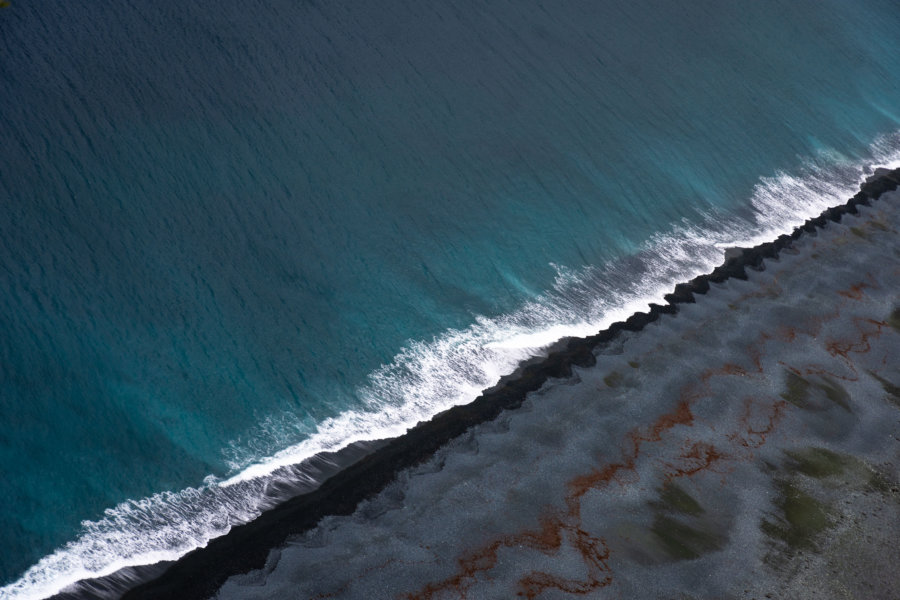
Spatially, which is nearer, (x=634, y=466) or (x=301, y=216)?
(x=634, y=466)

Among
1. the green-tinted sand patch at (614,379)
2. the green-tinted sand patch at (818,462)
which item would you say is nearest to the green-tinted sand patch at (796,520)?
the green-tinted sand patch at (818,462)

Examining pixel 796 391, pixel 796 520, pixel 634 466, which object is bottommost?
pixel 796 520

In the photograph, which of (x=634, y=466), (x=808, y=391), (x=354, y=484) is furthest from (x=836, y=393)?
(x=354, y=484)

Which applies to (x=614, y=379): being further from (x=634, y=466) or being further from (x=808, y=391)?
(x=808, y=391)

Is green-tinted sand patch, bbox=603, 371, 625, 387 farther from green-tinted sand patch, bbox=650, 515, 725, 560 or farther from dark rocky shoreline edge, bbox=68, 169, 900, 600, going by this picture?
green-tinted sand patch, bbox=650, 515, 725, 560

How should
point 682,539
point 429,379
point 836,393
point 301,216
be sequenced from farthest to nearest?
point 301,216
point 836,393
point 429,379
point 682,539

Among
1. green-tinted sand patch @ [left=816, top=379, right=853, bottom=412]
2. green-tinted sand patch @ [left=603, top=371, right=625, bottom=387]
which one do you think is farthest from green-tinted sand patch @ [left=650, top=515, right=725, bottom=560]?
green-tinted sand patch @ [left=816, top=379, right=853, bottom=412]
